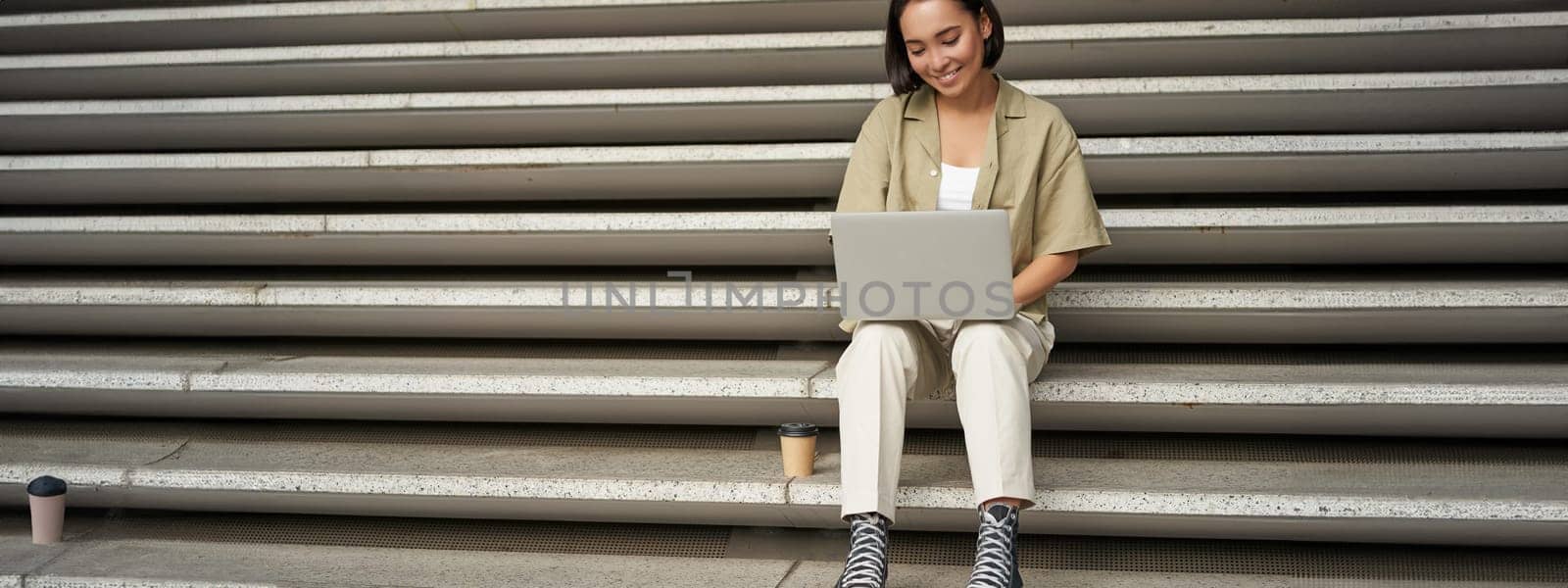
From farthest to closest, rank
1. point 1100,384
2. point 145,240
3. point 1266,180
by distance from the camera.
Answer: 1. point 145,240
2. point 1266,180
3. point 1100,384

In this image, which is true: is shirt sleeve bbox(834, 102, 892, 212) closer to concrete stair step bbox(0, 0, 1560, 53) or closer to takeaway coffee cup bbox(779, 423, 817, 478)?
takeaway coffee cup bbox(779, 423, 817, 478)

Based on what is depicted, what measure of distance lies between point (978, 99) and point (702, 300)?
2.25 feet

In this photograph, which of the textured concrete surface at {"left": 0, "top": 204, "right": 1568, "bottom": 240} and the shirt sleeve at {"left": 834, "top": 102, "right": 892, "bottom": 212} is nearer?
the shirt sleeve at {"left": 834, "top": 102, "right": 892, "bottom": 212}

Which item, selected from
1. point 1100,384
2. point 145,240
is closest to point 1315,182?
point 1100,384

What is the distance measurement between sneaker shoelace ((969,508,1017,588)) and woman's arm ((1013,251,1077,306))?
0.35 m

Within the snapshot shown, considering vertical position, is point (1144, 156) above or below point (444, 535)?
above

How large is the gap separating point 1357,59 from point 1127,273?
77 cm

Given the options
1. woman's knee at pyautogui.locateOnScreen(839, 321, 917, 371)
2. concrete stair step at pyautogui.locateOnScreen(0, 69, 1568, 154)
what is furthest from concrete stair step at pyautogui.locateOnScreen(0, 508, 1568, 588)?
concrete stair step at pyautogui.locateOnScreen(0, 69, 1568, 154)

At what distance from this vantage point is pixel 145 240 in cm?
286

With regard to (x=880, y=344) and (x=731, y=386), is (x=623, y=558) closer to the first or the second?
(x=731, y=386)

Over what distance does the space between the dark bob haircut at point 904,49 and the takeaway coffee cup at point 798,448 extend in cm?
58

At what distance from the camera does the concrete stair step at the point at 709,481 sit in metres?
2.05

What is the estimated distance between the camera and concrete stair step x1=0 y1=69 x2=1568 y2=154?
8.94ft

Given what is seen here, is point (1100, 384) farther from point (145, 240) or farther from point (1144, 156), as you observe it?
point (145, 240)
